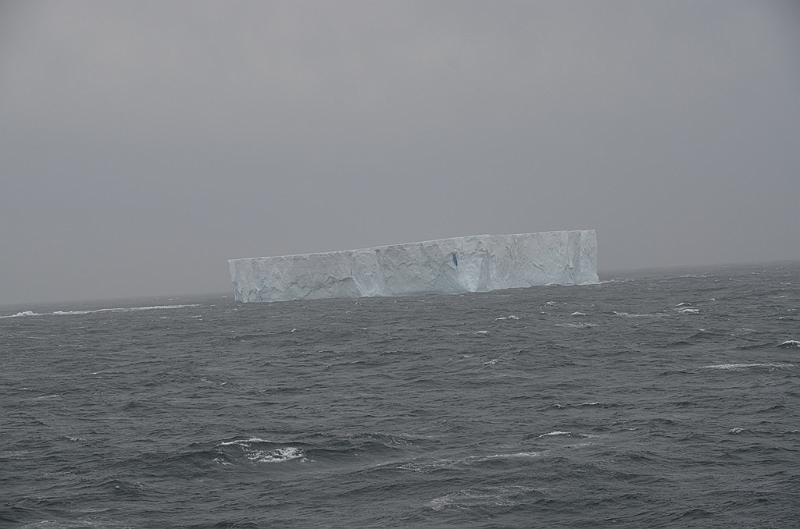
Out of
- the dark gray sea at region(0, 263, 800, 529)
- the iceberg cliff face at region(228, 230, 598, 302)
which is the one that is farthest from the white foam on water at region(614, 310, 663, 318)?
the iceberg cliff face at region(228, 230, 598, 302)

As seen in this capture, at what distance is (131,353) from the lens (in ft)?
90.8

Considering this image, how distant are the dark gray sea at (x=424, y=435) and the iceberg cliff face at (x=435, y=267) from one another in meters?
24.2

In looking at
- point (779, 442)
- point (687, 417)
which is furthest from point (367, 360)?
point (779, 442)

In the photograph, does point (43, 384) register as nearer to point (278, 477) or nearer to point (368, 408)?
point (368, 408)

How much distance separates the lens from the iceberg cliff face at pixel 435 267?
161ft

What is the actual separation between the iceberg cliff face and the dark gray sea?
2423 centimetres

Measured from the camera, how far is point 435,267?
Answer: 50.0 metres

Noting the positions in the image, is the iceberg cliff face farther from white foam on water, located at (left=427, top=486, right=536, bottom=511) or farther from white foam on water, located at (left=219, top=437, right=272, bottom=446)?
white foam on water, located at (left=427, top=486, right=536, bottom=511)

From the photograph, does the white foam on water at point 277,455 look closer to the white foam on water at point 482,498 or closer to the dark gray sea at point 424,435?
the dark gray sea at point 424,435

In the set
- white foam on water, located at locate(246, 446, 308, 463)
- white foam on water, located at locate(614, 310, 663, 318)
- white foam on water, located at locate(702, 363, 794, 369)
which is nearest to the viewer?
white foam on water, located at locate(246, 446, 308, 463)

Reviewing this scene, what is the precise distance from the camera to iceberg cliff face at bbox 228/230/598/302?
161 feet

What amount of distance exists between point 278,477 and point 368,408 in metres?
4.43

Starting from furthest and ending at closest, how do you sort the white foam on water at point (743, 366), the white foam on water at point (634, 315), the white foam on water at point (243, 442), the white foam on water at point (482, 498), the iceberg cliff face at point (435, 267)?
1. the iceberg cliff face at point (435, 267)
2. the white foam on water at point (634, 315)
3. the white foam on water at point (743, 366)
4. the white foam on water at point (243, 442)
5. the white foam on water at point (482, 498)

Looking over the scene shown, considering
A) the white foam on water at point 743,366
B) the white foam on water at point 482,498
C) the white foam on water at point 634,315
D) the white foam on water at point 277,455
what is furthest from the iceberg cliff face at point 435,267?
the white foam on water at point 482,498
